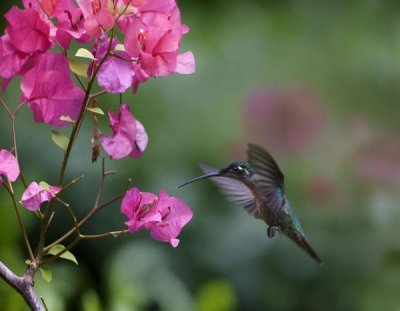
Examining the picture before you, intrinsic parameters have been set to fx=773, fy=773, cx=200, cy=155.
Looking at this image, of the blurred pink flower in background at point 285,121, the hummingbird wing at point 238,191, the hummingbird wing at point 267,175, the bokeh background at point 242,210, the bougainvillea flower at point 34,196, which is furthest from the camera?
the blurred pink flower in background at point 285,121

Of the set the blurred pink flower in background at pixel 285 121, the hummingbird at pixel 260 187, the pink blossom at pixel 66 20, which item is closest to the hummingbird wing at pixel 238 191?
the hummingbird at pixel 260 187

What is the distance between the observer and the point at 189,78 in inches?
146

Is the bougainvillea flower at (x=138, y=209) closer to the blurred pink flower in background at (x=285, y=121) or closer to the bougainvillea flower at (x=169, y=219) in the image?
the bougainvillea flower at (x=169, y=219)

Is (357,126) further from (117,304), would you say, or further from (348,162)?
(117,304)

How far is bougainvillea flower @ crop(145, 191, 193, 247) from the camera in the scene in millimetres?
1012

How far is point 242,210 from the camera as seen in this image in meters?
3.15

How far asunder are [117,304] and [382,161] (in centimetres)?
138

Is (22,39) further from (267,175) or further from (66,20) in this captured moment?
(267,175)

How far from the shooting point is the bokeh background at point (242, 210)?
9.85 ft

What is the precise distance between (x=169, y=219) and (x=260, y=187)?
416 millimetres

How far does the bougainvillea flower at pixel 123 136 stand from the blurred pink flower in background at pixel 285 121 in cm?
228

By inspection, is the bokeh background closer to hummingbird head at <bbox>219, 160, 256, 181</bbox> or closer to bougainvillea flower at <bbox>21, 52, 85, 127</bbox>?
hummingbird head at <bbox>219, 160, 256, 181</bbox>

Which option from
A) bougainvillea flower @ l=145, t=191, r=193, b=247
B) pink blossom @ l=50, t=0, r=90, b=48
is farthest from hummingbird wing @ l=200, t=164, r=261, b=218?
pink blossom @ l=50, t=0, r=90, b=48

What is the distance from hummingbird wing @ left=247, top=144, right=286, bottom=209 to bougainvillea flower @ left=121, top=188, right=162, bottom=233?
334mm
